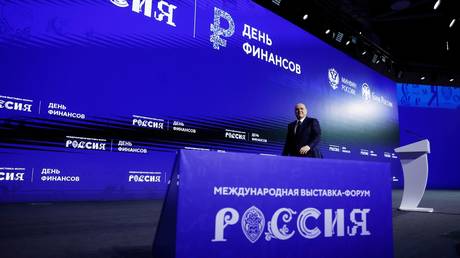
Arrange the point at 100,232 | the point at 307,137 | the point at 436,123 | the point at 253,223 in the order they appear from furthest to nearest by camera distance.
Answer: the point at 436,123
the point at 307,137
the point at 100,232
the point at 253,223

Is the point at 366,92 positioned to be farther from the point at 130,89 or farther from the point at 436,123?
the point at 130,89

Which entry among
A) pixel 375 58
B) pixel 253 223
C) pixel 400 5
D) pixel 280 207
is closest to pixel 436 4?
pixel 400 5

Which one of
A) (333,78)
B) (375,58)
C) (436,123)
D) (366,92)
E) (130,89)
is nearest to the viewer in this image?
(130,89)

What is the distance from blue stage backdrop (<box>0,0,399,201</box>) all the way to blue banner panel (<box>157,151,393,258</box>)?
3260 mm

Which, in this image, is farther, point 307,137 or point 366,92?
point 366,92

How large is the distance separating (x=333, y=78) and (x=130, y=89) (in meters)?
5.27

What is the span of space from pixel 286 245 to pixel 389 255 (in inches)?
24.6

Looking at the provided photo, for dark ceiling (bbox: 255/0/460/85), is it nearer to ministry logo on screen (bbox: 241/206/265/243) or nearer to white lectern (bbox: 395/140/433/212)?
white lectern (bbox: 395/140/433/212)

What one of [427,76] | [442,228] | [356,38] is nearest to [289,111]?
[356,38]

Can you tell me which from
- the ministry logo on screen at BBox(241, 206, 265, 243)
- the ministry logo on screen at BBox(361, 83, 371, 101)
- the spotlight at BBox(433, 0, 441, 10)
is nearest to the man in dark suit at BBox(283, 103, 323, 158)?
the ministry logo on screen at BBox(241, 206, 265, 243)

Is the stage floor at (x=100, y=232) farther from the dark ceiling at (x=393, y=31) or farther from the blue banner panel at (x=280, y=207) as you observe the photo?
the dark ceiling at (x=393, y=31)

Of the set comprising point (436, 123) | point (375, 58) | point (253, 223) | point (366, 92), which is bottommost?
point (253, 223)

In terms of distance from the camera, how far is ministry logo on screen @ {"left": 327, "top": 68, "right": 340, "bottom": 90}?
27.0ft

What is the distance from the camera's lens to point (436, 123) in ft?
37.9
